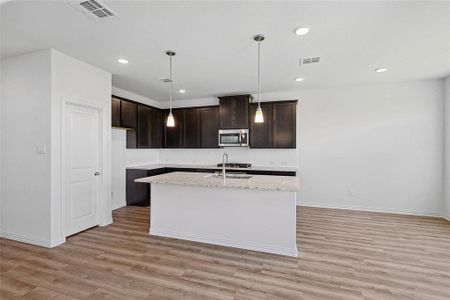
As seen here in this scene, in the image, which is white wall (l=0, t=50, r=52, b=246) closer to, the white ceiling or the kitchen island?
the white ceiling

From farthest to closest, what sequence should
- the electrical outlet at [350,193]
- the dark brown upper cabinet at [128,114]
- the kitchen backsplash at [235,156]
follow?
the kitchen backsplash at [235,156] → the electrical outlet at [350,193] → the dark brown upper cabinet at [128,114]

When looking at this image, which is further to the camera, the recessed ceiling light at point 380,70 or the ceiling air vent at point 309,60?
the recessed ceiling light at point 380,70

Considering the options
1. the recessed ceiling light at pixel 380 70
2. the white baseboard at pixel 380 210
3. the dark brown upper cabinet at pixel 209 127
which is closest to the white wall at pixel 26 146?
the dark brown upper cabinet at pixel 209 127

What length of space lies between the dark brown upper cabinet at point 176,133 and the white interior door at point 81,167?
7.37ft

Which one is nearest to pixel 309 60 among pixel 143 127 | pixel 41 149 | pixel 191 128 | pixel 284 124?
pixel 284 124

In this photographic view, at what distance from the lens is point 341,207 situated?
15.8ft

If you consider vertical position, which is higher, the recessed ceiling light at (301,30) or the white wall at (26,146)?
the recessed ceiling light at (301,30)

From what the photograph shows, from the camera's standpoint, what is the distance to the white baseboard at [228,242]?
2785 millimetres

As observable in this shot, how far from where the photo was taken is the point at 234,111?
17.2 feet

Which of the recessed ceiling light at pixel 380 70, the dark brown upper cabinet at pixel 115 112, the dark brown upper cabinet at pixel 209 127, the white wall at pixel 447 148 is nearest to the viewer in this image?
the recessed ceiling light at pixel 380 70

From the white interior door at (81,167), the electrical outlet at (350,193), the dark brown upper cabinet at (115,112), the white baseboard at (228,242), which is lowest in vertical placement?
the white baseboard at (228,242)

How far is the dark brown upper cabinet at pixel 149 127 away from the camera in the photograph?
5.14 meters

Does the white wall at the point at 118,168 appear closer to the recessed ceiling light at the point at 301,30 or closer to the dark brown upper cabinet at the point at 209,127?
the dark brown upper cabinet at the point at 209,127

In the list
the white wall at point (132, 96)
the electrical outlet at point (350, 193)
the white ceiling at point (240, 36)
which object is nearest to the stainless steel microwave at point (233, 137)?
the white ceiling at point (240, 36)
